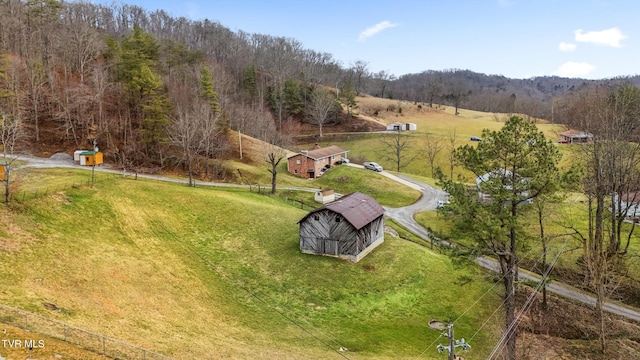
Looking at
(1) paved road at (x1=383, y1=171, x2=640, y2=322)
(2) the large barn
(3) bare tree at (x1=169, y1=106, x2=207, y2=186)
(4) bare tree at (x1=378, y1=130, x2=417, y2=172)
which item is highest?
(3) bare tree at (x1=169, y1=106, x2=207, y2=186)

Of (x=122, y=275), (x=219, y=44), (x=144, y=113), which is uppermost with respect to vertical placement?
(x=219, y=44)

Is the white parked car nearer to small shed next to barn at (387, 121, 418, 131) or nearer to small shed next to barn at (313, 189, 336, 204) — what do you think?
small shed next to barn at (313, 189, 336, 204)

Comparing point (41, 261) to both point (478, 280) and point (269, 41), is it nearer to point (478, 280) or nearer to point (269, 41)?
point (478, 280)

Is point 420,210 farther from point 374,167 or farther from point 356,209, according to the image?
point 356,209

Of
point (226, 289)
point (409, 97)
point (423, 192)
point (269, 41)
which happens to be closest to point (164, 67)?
point (423, 192)

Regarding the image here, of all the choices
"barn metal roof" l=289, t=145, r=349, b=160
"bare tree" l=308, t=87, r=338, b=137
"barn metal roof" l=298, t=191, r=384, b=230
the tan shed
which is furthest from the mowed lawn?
"bare tree" l=308, t=87, r=338, b=137

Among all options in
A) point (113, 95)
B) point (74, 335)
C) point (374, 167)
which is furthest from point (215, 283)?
point (113, 95)

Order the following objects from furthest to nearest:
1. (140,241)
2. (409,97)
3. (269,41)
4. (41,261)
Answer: (409,97) < (269,41) < (140,241) < (41,261)
